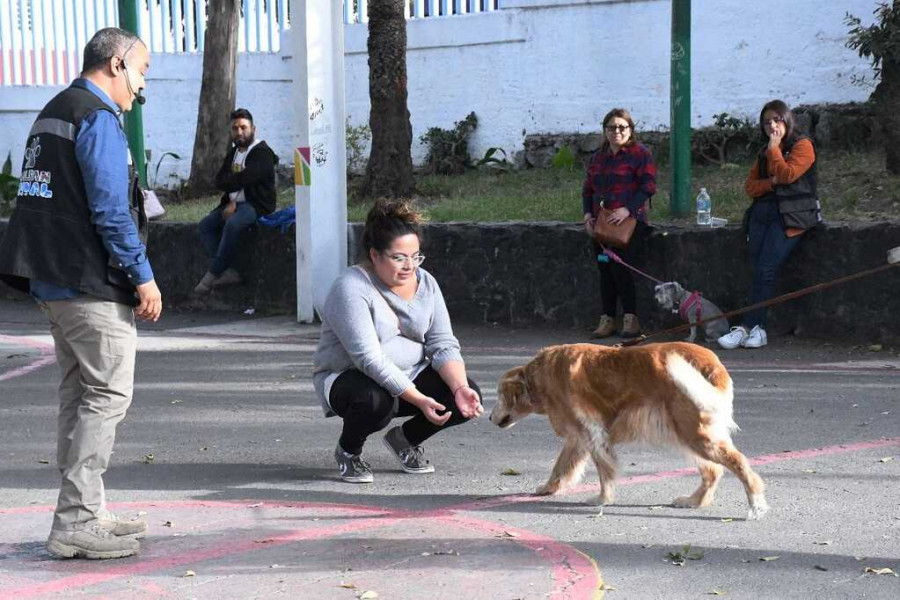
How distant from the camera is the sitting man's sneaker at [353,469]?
252 inches

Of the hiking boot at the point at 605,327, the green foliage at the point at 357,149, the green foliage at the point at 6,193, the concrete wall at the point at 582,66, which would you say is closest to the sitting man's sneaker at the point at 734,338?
the hiking boot at the point at 605,327

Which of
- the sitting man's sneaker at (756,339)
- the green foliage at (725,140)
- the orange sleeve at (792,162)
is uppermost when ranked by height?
the green foliage at (725,140)

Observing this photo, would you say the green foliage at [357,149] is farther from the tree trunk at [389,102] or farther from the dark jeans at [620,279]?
the dark jeans at [620,279]

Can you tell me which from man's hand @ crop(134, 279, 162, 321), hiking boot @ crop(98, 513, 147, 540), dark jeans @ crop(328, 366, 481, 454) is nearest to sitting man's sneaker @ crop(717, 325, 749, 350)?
dark jeans @ crop(328, 366, 481, 454)

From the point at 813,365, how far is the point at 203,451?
4670mm

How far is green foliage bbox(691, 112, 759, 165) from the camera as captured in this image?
14.2 m

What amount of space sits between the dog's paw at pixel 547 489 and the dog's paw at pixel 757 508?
0.95 metres

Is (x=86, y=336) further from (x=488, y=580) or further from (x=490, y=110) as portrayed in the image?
(x=490, y=110)

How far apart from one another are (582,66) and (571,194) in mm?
2669

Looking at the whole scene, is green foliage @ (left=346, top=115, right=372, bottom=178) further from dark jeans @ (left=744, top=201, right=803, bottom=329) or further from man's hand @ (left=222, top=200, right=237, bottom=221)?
dark jeans @ (left=744, top=201, right=803, bottom=329)

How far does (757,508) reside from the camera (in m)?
5.56

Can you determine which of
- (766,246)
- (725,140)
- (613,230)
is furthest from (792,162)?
(725,140)

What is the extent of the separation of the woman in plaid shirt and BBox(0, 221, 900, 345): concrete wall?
335mm

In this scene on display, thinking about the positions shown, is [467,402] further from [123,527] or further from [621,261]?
[621,261]
